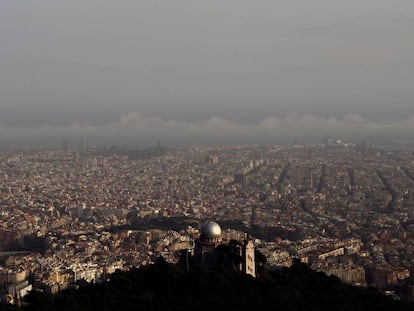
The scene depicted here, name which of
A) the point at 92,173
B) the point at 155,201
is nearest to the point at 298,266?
the point at 155,201

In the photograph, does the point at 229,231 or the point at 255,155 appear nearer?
the point at 229,231

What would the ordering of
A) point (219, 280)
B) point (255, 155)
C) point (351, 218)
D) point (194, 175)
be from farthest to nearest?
point (255, 155) → point (194, 175) → point (351, 218) → point (219, 280)

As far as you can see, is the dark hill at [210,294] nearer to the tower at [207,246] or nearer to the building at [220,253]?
the building at [220,253]

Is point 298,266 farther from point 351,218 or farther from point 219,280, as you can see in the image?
point 351,218

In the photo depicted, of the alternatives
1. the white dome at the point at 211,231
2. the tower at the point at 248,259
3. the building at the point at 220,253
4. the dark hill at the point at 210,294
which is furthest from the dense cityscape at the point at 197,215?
the dark hill at the point at 210,294

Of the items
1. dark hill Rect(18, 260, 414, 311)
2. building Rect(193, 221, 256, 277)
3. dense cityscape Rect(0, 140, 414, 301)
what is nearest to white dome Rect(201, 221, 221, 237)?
building Rect(193, 221, 256, 277)

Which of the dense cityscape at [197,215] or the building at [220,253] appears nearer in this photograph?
the building at [220,253]

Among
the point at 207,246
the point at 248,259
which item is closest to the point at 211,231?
the point at 207,246
